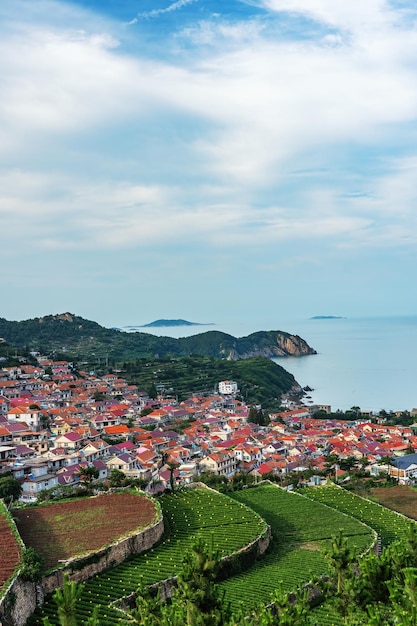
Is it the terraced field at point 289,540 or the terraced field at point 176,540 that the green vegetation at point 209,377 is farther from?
the terraced field at point 176,540

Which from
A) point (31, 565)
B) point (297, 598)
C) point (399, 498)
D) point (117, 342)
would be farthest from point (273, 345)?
point (297, 598)

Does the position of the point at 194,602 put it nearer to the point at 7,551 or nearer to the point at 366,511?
the point at 7,551

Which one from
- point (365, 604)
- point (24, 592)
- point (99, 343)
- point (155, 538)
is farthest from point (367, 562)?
point (99, 343)

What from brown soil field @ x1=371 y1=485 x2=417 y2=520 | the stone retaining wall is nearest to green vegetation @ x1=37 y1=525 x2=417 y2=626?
the stone retaining wall

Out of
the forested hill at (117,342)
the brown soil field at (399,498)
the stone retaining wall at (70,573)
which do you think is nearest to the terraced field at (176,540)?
the stone retaining wall at (70,573)

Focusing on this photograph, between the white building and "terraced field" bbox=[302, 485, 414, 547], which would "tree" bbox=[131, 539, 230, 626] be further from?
the white building

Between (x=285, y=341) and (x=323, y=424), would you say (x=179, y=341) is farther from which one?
(x=323, y=424)
